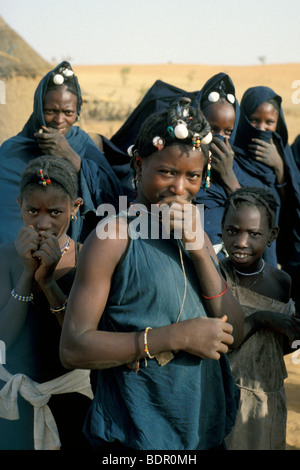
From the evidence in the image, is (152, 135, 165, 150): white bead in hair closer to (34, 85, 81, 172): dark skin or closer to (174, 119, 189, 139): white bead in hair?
(174, 119, 189, 139): white bead in hair

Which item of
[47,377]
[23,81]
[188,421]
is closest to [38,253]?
[47,377]

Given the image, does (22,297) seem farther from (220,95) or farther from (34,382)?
(220,95)

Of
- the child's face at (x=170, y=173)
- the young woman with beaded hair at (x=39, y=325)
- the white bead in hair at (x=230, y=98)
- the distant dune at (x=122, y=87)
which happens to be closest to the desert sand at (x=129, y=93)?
the distant dune at (x=122, y=87)

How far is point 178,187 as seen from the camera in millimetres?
2043

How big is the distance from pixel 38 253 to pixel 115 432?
91 centimetres

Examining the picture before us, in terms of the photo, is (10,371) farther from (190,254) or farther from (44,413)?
(190,254)

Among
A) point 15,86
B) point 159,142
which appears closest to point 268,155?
point 159,142

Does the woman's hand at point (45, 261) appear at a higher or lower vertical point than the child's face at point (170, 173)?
lower

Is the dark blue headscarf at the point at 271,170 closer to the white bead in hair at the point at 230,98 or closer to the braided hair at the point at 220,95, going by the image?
→ the braided hair at the point at 220,95

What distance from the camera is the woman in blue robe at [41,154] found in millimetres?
4258

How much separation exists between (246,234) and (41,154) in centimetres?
192

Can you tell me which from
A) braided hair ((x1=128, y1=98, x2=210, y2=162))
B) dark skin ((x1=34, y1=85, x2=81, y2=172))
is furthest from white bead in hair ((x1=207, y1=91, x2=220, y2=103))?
braided hair ((x1=128, y1=98, x2=210, y2=162))

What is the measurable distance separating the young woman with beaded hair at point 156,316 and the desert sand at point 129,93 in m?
2.77

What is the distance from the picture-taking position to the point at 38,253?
2.58 metres
